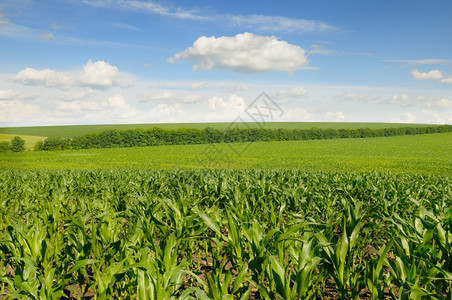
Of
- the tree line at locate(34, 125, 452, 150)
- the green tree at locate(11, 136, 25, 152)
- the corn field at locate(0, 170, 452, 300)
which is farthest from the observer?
the tree line at locate(34, 125, 452, 150)

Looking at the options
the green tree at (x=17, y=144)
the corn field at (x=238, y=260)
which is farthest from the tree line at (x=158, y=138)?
the corn field at (x=238, y=260)

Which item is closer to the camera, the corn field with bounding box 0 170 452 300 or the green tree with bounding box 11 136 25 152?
the corn field with bounding box 0 170 452 300

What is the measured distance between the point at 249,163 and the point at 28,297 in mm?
32374

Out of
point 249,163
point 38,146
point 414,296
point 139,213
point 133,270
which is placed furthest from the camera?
point 38,146

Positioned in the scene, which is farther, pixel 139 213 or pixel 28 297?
pixel 139 213

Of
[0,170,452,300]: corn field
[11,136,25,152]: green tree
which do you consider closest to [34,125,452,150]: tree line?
[11,136,25,152]: green tree

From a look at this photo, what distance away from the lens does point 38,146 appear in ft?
181

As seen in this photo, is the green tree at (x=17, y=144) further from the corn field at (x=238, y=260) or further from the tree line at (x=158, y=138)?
the corn field at (x=238, y=260)

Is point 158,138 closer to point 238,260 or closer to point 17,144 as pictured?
point 17,144

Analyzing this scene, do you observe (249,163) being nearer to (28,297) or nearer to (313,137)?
(28,297)

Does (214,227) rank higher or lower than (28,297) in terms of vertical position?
higher

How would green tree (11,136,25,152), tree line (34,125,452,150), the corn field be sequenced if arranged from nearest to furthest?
the corn field, green tree (11,136,25,152), tree line (34,125,452,150)

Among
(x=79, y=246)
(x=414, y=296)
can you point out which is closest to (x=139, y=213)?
(x=79, y=246)

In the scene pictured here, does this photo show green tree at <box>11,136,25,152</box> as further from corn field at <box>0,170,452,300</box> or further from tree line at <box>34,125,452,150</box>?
corn field at <box>0,170,452,300</box>
